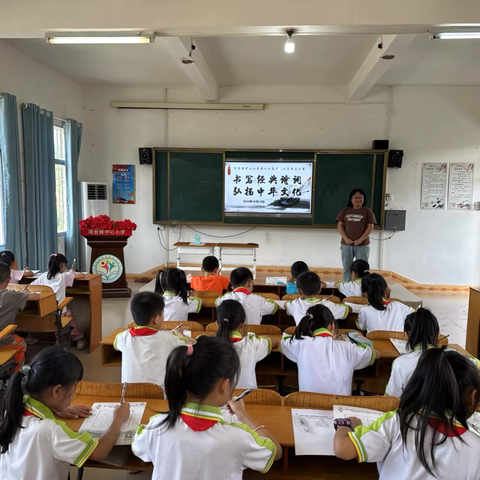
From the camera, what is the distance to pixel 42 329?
2.99m

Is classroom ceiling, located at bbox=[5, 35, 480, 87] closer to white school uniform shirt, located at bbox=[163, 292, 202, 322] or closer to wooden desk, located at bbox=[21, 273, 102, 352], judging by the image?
wooden desk, located at bbox=[21, 273, 102, 352]

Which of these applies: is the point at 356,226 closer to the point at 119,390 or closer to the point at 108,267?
the point at 108,267

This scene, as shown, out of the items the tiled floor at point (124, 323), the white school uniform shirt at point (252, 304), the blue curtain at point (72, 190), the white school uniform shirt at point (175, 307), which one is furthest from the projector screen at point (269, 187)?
the white school uniform shirt at point (175, 307)

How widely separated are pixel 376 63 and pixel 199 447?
4527mm

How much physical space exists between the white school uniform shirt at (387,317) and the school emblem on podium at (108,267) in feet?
11.6

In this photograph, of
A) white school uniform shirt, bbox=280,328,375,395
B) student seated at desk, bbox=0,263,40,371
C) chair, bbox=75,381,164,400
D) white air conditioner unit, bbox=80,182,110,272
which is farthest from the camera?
white air conditioner unit, bbox=80,182,110,272

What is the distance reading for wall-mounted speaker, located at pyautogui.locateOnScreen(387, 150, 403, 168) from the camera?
573 cm

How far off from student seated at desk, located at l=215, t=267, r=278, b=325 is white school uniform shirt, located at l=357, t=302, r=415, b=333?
0.63 metres

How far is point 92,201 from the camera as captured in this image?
5930mm

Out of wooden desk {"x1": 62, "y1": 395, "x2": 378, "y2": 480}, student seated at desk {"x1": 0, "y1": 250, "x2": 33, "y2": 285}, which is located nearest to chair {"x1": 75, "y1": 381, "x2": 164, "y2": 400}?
wooden desk {"x1": 62, "y1": 395, "x2": 378, "y2": 480}

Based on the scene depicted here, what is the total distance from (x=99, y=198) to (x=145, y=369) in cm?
480

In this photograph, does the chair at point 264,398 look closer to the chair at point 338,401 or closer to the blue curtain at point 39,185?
the chair at point 338,401

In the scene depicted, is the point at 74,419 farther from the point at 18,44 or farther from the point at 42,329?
the point at 18,44

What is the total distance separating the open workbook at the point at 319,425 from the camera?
3.90 ft
